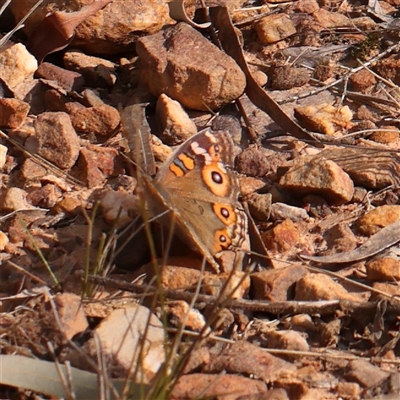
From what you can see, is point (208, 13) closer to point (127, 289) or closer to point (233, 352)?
point (127, 289)

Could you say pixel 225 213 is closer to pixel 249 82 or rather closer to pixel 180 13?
pixel 249 82

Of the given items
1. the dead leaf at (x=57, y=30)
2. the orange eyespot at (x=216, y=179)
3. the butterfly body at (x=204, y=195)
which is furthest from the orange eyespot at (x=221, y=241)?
the dead leaf at (x=57, y=30)

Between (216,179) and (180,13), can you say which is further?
(180,13)

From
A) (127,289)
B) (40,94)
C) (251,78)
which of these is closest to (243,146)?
(251,78)

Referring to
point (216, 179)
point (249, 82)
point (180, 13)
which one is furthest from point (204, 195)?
point (180, 13)

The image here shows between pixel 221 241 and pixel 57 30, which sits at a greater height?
pixel 57 30

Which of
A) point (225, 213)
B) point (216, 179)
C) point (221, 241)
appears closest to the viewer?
point (221, 241)

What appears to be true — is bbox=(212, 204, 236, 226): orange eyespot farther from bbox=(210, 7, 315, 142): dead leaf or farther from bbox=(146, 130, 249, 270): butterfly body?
bbox=(210, 7, 315, 142): dead leaf

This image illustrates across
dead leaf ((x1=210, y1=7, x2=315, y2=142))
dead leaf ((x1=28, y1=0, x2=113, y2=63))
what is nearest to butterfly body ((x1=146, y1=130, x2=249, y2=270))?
dead leaf ((x1=210, y1=7, x2=315, y2=142))
